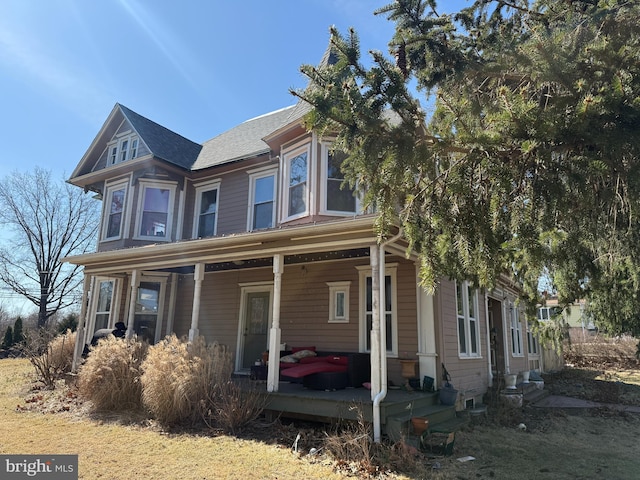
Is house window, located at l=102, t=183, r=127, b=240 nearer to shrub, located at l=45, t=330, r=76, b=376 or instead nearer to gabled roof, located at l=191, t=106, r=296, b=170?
gabled roof, located at l=191, t=106, r=296, b=170

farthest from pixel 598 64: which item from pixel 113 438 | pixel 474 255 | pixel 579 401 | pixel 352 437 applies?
pixel 579 401

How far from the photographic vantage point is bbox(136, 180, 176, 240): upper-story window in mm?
12047

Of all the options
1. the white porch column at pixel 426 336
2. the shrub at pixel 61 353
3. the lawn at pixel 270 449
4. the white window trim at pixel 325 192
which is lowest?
the lawn at pixel 270 449

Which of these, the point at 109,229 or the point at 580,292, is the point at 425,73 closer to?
the point at 580,292

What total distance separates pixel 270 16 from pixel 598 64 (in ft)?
22.5

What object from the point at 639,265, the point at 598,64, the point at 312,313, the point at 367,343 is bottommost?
the point at 367,343

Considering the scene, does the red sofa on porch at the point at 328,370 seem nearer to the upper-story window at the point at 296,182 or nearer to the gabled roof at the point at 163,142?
the upper-story window at the point at 296,182

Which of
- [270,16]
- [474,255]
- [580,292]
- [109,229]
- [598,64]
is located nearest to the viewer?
[598,64]

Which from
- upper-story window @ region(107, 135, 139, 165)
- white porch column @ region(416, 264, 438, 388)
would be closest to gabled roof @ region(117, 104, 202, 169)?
upper-story window @ region(107, 135, 139, 165)

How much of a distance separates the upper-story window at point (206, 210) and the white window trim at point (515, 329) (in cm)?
1050

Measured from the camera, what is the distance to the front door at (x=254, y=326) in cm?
1039

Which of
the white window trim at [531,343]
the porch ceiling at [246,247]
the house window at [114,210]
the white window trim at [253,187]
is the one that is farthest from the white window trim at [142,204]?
the white window trim at [531,343]

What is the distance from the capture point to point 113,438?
606 centimetres

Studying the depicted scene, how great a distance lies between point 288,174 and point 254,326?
3960 mm
